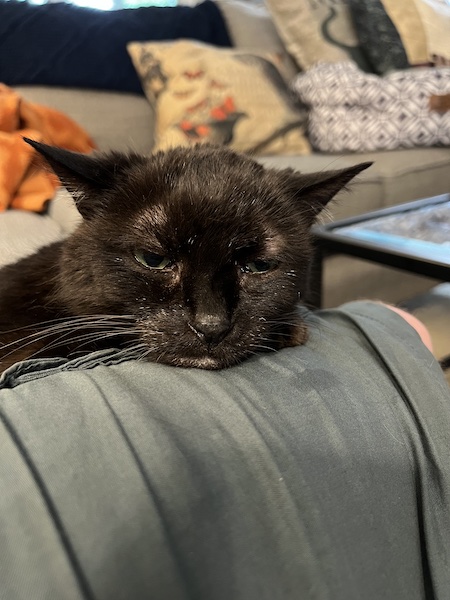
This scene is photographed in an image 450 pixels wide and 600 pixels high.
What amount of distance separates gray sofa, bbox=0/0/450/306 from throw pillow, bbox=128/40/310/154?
0.15 meters

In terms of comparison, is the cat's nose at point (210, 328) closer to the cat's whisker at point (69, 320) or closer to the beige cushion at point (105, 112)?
the cat's whisker at point (69, 320)

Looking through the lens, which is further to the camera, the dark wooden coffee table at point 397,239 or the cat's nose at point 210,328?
the dark wooden coffee table at point 397,239

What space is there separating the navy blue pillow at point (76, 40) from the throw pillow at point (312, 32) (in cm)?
56

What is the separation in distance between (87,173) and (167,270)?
0.70ft

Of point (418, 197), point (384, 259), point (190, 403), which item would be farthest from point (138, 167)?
point (418, 197)

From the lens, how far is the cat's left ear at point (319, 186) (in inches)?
35.2

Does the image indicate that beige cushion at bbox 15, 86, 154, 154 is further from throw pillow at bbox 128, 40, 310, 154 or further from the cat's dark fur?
the cat's dark fur

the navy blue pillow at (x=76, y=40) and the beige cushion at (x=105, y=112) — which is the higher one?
the navy blue pillow at (x=76, y=40)

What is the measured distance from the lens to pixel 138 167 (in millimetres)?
846

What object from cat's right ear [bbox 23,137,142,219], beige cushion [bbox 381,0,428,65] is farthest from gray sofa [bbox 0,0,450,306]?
cat's right ear [bbox 23,137,142,219]

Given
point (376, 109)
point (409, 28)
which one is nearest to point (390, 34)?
point (409, 28)

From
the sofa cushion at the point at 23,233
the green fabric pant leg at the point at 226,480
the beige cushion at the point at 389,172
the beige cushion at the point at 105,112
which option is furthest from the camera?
the beige cushion at the point at 105,112

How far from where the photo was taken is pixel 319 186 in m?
0.91

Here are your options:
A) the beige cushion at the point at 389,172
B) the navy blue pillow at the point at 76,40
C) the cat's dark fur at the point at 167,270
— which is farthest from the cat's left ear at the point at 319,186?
the navy blue pillow at the point at 76,40
